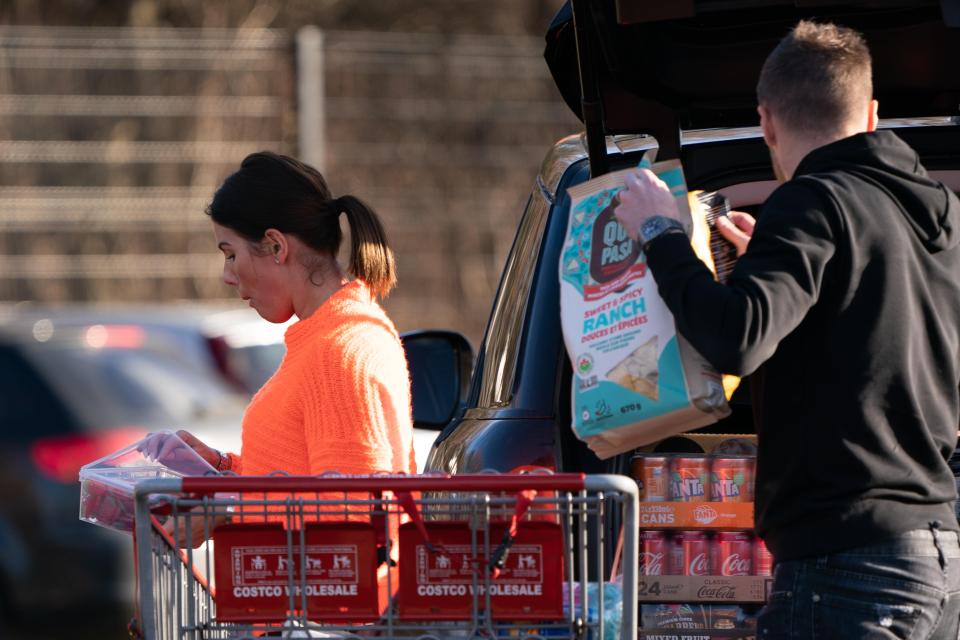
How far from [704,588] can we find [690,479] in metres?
0.23

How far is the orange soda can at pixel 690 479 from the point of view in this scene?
3324 mm

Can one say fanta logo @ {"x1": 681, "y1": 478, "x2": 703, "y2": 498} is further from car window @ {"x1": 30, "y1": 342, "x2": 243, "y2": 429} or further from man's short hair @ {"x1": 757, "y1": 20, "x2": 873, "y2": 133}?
car window @ {"x1": 30, "y1": 342, "x2": 243, "y2": 429}

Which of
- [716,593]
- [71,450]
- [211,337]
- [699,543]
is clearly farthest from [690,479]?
[211,337]

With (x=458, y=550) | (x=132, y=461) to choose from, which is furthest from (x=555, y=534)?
(x=132, y=461)

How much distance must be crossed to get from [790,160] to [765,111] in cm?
10

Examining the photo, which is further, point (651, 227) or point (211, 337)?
point (211, 337)

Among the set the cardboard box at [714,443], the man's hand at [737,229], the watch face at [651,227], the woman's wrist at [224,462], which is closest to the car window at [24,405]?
the woman's wrist at [224,462]

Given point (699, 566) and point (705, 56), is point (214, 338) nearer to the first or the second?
point (705, 56)

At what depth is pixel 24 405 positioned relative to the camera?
8.41m

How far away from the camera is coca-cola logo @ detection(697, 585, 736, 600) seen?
3303mm

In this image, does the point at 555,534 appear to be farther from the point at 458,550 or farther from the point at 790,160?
the point at 790,160

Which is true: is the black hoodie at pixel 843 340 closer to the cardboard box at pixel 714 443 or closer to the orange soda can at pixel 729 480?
the orange soda can at pixel 729 480

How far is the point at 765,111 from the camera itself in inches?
110

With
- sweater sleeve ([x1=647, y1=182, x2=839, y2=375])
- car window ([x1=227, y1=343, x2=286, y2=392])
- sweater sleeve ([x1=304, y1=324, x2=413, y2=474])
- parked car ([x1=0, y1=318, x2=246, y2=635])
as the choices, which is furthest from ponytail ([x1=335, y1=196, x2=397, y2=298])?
car window ([x1=227, y1=343, x2=286, y2=392])
